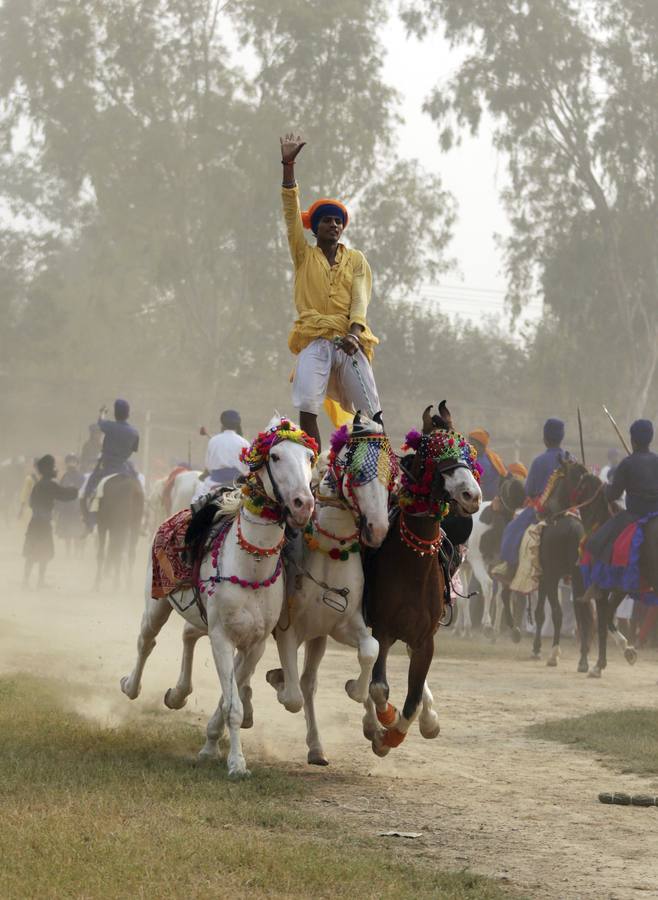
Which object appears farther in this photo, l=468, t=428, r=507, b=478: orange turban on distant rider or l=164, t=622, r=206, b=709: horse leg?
l=468, t=428, r=507, b=478: orange turban on distant rider

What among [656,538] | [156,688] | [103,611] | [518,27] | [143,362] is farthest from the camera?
[143,362]

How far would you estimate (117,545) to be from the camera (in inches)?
929

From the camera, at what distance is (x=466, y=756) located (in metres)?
10.1

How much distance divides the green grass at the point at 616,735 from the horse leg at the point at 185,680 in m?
2.91

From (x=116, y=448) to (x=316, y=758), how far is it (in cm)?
1384

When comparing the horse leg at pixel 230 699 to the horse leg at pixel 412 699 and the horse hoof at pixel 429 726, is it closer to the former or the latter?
the horse leg at pixel 412 699

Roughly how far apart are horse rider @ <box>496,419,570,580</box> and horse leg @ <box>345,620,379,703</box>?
9.27 meters

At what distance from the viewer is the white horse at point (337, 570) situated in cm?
846

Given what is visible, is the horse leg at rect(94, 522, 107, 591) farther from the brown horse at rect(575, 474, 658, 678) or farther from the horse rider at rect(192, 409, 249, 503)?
the brown horse at rect(575, 474, 658, 678)

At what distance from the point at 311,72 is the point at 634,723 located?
41142 mm

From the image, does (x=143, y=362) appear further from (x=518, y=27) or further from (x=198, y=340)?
(x=518, y=27)

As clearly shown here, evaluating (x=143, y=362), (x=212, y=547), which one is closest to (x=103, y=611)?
(x=212, y=547)

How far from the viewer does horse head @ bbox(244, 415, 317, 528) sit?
7.99m

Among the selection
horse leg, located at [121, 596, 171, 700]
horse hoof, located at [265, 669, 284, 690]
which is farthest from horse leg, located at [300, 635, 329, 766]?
horse leg, located at [121, 596, 171, 700]
